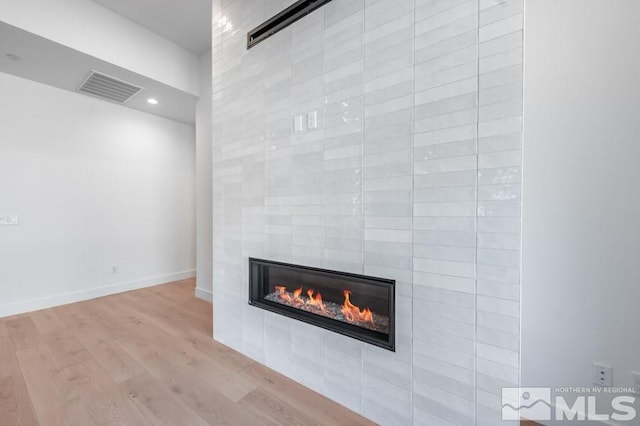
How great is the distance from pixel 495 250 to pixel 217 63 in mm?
2642

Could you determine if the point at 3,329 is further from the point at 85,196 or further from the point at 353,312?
the point at 353,312

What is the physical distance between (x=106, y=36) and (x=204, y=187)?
1.92 meters

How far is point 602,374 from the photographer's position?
4.70ft

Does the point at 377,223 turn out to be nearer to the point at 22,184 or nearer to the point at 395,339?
the point at 395,339

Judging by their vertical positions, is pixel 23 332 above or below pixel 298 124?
below

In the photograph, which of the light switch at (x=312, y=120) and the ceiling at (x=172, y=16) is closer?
the light switch at (x=312, y=120)

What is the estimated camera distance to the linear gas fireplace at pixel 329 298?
1543mm

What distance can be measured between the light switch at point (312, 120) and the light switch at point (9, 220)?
376cm

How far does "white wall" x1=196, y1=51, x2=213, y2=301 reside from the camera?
381cm

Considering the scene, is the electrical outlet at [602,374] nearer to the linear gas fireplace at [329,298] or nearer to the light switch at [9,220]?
the linear gas fireplace at [329,298]

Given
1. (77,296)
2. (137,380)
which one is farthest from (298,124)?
(77,296)

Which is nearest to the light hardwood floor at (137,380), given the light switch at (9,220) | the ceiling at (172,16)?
the light switch at (9,220)

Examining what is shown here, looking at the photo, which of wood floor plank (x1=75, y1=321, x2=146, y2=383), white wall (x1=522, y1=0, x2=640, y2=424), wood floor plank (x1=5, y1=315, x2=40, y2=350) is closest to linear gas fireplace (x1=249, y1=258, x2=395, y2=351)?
white wall (x1=522, y1=0, x2=640, y2=424)

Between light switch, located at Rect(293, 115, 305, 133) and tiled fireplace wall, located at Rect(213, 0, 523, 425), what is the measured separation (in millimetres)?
42
